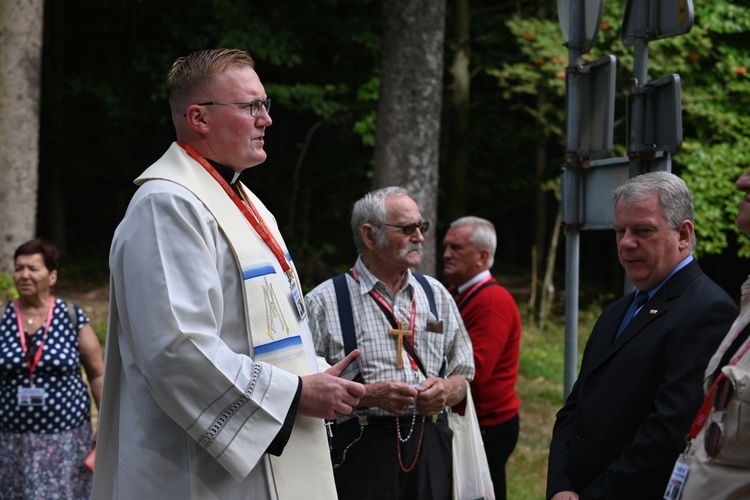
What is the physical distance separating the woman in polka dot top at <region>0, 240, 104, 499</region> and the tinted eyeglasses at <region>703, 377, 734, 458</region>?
3.79 meters

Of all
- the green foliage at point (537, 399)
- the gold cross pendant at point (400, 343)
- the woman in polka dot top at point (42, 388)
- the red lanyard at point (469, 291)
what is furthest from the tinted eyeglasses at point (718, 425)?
the green foliage at point (537, 399)

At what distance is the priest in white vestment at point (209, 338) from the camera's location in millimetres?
2812

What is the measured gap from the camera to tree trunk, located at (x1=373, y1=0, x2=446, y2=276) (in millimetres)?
10375

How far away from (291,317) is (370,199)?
1587 mm

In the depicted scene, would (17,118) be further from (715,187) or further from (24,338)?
(715,187)

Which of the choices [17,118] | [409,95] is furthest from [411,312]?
[17,118]

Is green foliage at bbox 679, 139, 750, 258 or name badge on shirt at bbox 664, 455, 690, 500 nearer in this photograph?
name badge on shirt at bbox 664, 455, 690, 500

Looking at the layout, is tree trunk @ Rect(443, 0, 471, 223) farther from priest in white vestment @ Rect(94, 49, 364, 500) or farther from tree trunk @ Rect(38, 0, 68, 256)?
priest in white vestment @ Rect(94, 49, 364, 500)

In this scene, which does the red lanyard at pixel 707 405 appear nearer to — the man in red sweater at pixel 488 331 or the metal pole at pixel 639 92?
the metal pole at pixel 639 92

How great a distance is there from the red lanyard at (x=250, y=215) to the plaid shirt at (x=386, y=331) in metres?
1.07

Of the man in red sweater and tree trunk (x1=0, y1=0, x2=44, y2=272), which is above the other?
tree trunk (x1=0, y1=0, x2=44, y2=272)

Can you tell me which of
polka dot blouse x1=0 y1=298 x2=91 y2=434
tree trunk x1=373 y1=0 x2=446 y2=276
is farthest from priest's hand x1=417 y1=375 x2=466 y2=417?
tree trunk x1=373 y1=0 x2=446 y2=276

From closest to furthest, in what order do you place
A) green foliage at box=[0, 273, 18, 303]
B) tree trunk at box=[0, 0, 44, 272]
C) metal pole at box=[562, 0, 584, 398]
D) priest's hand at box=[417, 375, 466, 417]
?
priest's hand at box=[417, 375, 466, 417] → metal pole at box=[562, 0, 584, 398] → green foliage at box=[0, 273, 18, 303] → tree trunk at box=[0, 0, 44, 272]

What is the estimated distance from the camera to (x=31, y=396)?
18.3 ft
